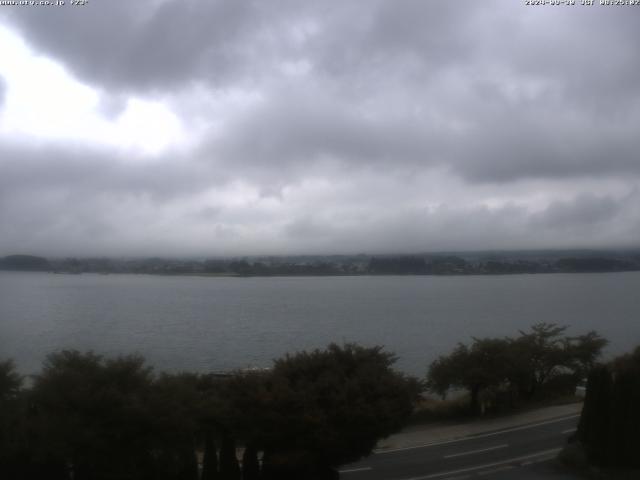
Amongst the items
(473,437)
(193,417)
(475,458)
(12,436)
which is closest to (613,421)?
(475,458)

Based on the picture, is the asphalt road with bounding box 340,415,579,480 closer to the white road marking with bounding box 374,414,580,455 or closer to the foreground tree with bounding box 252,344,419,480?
the white road marking with bounding box 374,414,580,455

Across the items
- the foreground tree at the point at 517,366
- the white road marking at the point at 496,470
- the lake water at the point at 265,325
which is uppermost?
the foreground tree at the point at 517,366

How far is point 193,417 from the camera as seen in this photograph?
50.2ft

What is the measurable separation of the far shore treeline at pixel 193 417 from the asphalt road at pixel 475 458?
2350 millimetres

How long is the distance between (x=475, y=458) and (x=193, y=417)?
10.1 m

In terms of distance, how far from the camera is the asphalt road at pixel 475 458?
19.4m

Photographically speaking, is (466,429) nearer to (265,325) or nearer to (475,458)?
(475,458)

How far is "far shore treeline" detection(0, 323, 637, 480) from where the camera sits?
14.4 meters

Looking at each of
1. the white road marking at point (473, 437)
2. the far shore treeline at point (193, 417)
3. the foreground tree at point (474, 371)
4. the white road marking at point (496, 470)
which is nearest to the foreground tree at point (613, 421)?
the white road marking at point (496, 470)

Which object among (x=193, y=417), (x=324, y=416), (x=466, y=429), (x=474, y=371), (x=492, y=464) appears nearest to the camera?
(x=193, y=417)

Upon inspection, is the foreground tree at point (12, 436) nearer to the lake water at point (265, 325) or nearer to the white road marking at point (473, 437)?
the white road marking at point (473, 437)

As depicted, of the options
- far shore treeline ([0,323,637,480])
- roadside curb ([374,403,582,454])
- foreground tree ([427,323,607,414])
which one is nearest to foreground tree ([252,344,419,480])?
far shore treeline ([0,323,637,480])

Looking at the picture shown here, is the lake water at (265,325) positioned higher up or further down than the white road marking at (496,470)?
further down

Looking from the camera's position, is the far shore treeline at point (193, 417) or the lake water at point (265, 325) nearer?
the far shore treeline at point (193, 417)
